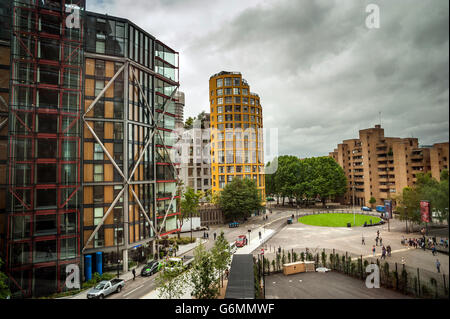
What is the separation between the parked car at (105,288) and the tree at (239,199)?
24783mm

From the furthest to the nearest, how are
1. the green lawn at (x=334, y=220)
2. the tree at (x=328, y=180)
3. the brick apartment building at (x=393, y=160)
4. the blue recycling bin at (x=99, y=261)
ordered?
the tree at (x=328, y=180) < the green lawn at (x=334, y=220) < the blue recycling bin at (x=99, y=261) < the brick apartment building at (x=393, y=160)

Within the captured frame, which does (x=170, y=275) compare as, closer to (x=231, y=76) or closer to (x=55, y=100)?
(x=55, y=100)

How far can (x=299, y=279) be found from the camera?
571 inches

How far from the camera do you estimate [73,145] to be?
17469 mm

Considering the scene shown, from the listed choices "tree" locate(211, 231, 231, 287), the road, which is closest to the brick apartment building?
"tree" locate(211, 231, 231, 287)

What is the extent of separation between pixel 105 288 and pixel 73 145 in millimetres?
10633

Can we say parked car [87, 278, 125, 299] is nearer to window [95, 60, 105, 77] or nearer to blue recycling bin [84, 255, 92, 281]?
blue recycling bin [84, 255, 92, 281]

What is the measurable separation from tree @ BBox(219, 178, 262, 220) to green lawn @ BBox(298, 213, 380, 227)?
376 inches

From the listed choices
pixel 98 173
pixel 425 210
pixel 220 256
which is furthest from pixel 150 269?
pixel 425 210

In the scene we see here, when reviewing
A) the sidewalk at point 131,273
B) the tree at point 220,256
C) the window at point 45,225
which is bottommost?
the sidewalk at point 131,273

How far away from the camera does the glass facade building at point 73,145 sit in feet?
51.0

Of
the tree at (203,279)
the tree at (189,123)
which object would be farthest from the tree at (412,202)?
the tree at (189,123)

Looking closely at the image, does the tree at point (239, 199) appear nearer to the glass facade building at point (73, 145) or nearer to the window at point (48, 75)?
the glass facade building at point (73, 145)
